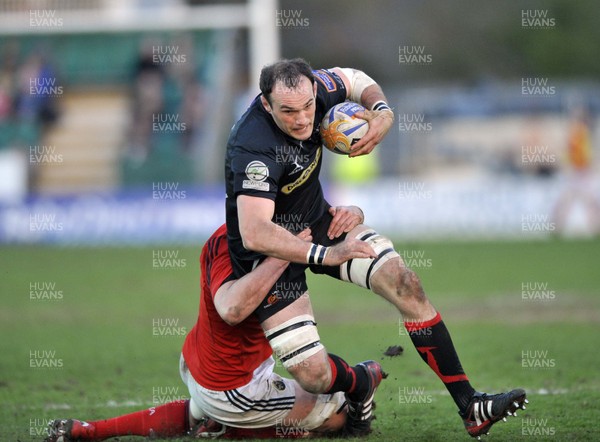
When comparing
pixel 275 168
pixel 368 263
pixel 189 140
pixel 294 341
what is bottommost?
pixel 294 341

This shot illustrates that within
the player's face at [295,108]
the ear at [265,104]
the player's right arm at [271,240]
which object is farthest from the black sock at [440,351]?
the ear at [265,104]

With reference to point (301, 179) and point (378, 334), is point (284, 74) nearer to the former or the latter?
point (301, 179)

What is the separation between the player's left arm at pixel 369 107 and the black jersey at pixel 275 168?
0.11m

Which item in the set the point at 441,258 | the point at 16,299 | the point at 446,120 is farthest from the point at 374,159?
the point at 16,299

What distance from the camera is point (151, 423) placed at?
6.23 m

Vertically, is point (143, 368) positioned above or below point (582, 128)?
below

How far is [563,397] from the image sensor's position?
23.1ft

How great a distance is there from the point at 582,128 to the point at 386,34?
18327 millimetres

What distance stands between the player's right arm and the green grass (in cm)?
125

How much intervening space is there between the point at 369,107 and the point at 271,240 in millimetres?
1408

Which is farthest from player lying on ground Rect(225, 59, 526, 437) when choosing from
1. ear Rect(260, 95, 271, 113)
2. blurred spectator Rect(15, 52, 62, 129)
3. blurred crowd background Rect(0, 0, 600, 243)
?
blurred spectator Rect(15, 52, 62, 129)

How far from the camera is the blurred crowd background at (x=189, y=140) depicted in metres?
20.7

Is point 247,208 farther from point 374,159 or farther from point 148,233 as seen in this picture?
point 374,159

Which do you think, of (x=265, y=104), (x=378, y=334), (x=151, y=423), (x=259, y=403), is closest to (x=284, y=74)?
(x=265, y=104)
